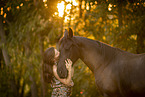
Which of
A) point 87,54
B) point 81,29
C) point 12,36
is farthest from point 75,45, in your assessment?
point 12,36

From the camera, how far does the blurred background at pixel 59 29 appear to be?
4395 mm

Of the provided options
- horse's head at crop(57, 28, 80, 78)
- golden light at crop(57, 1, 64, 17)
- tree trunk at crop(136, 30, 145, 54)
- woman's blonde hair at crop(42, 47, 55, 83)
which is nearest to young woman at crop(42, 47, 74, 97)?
woman's blonde hair at crop(42, 47, 55, 83)

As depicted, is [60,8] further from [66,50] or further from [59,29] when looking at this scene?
[66,50]

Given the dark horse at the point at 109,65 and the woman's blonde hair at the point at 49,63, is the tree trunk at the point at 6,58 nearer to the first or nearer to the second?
the woman's blonde hair at the point at 49,63

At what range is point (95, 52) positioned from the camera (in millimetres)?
2705

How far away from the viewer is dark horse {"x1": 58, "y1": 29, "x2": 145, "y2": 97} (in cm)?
229

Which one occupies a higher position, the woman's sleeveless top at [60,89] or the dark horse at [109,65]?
the dark horse at [109,65]

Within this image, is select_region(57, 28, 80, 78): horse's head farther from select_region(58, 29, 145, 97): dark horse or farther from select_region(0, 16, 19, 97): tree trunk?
select_region(0, 16, 19, 97): tree trunk

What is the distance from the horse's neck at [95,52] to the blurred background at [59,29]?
5.61 ft

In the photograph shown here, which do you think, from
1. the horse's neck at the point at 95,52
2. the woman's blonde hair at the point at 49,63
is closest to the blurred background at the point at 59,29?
the horse's neck at the point at 95,52

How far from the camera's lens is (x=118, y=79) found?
238 centimetres

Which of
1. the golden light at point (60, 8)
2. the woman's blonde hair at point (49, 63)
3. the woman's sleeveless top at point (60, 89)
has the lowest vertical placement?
the woman's sleeveless top at point (60, 89)

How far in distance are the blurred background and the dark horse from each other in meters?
1.78

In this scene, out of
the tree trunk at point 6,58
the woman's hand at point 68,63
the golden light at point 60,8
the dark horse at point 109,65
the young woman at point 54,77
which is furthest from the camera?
the tree trunk at point 6,58
